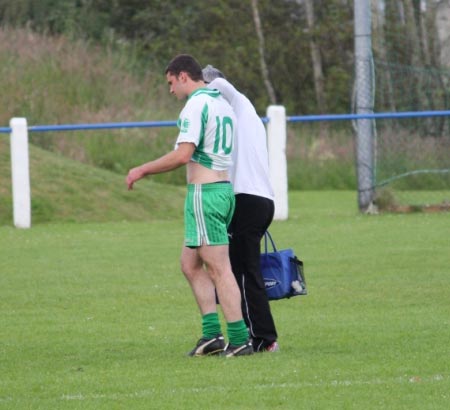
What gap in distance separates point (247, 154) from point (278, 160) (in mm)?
10061

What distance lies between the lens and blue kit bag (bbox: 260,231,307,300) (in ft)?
27.8

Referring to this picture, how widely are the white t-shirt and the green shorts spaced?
7.0 inches

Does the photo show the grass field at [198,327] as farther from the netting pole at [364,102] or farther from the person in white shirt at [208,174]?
the netting pole at [364,102]

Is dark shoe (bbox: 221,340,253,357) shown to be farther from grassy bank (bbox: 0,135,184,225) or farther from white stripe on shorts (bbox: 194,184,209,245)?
grassy bank (bbox: 0,135,184,225)

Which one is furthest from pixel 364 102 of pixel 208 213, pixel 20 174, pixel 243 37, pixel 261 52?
pixel 243 37

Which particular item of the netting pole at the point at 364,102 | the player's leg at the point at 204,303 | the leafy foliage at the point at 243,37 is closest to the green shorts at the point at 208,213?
the player's leg at the point at 204,303

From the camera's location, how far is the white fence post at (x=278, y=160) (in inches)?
719

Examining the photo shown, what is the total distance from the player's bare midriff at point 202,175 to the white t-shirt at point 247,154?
0.52 feet

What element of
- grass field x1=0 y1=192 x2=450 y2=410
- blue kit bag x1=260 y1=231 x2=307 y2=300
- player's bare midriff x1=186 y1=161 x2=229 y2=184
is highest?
player's bare midriff x1=186 y1=161 x2=229 y2=184

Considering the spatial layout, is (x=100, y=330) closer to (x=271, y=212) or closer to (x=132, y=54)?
(x=271, y=212)

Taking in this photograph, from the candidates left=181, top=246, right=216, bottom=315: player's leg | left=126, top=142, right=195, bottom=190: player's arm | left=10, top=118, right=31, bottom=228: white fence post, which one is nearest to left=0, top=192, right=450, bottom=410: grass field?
left=181, top=246, right=216, bottom=315: player's leg

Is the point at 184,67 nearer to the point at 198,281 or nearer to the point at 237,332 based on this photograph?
the point at 198,281

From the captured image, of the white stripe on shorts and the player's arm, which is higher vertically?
the player's arm

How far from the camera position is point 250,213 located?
827 centimetres
